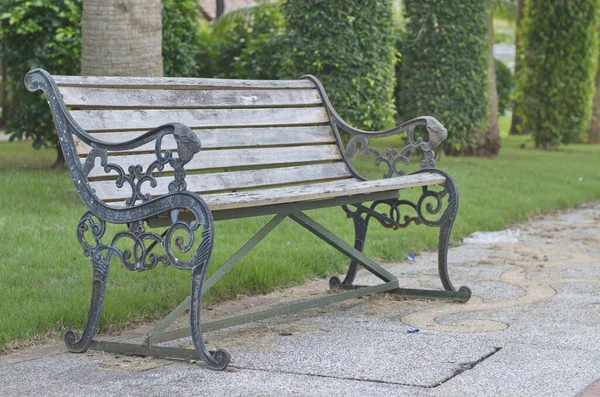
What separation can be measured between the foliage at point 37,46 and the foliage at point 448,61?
558cm

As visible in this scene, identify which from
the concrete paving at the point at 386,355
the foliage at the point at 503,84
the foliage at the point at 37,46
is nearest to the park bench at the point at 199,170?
the concrete paving at the point at 386,355

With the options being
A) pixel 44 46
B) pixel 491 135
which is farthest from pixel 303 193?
pixel 491 135

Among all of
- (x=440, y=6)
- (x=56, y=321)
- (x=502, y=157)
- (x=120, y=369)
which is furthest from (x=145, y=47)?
(x=502, y=157)

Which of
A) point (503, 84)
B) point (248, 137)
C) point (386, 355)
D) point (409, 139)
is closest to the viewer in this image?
point (386, 355)

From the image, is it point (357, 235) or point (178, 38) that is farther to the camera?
point (178, 38)

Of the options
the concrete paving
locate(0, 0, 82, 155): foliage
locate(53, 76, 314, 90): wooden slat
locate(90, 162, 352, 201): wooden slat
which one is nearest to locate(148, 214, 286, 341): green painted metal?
the concrete paving

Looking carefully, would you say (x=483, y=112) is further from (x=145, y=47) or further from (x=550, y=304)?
(x=550, y=304)

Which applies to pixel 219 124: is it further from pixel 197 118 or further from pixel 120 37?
pixel 120 37

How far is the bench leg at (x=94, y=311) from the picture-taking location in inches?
173

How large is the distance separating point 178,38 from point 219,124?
645 centimetres

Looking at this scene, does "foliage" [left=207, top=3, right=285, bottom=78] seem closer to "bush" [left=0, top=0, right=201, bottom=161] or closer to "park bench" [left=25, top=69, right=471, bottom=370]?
"bush" [left=0, top=0, right=201, bottom=161]

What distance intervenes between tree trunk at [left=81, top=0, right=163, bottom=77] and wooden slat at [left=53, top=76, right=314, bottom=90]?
3.05 meters

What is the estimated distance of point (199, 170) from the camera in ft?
17.0

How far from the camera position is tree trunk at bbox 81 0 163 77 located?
340 inches
